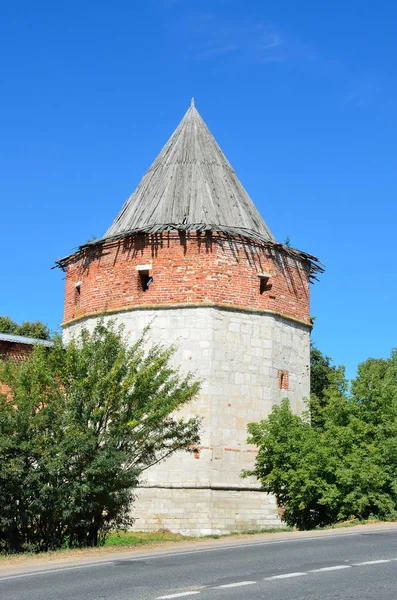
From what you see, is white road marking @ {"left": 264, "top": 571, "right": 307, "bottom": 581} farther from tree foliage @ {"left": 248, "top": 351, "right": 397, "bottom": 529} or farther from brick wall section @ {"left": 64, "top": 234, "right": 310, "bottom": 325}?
brick wall section @ {"left": 64, "top": 234, "right": 310, "bottom": 325}

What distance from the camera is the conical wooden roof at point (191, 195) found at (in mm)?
22859

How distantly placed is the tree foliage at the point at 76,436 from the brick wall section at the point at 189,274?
234 inches

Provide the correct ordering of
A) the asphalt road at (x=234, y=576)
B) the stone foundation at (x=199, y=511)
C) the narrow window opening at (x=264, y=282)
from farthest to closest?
the narrow window opening at (x=264, y=282) < the stone foundation at (x=199, y=511) < the asphalt road at (x=234, y=576)

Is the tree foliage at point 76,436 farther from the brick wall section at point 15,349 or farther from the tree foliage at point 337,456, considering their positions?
the brick wall section at point 15,349

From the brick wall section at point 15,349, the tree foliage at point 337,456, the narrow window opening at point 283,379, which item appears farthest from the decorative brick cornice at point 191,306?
the brick wall section at point 15,349

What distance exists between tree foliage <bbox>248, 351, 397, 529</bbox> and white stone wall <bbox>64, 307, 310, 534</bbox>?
1.11m

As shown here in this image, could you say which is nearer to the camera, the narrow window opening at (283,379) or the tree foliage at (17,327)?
the narrow window opening at (283,379)

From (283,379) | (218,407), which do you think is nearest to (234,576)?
(218,407)

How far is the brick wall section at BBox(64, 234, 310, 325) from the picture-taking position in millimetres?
21969

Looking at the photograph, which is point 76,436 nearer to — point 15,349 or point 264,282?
point 264,282

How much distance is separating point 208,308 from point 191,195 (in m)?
3.88

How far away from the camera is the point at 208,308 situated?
21672 mm

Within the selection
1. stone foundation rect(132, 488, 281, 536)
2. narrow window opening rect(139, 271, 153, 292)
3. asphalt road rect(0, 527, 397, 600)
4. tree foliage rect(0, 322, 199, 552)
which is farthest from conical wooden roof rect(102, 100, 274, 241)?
asphalt road rect(0, 527, 397, 600)

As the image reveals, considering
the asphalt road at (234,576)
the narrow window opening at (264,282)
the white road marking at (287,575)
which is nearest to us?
the asphalt road at (234,576)
